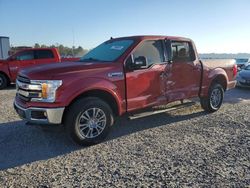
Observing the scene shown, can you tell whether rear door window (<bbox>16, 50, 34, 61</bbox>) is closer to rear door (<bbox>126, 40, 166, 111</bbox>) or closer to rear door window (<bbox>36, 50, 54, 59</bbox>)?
rear door window (<bbox>36, 50, 54, 59</bbox>)

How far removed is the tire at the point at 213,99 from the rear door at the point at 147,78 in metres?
1.78

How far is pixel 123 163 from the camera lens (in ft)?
14.0

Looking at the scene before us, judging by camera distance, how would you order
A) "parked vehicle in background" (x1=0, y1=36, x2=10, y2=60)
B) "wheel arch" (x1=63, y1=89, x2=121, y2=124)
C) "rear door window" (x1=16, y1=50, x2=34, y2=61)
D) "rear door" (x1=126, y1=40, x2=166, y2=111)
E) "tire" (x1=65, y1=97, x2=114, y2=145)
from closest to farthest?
"tire" (x1=65, y1=97, x2=114, y2=145) < "wheel arch" (x1=63, y1=89, x2=121, y2=124) < "rear door" (x1=126, y1=40, x2=166, y2=111) < "rear door window" (x1=16, y1=50, x2=34, y2=61) < "parked vehicle in background" (x1=0, y1=36, x2=10, y2=60)

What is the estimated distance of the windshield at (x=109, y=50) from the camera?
564 cm

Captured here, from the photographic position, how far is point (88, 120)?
499 centimetres

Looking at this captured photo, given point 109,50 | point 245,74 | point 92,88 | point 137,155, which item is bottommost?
point 137,155

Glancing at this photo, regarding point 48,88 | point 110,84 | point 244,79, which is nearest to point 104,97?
point 110,84

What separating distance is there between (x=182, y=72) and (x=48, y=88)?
3.17 metres

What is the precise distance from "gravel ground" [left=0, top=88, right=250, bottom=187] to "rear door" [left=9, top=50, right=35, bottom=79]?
7.24m

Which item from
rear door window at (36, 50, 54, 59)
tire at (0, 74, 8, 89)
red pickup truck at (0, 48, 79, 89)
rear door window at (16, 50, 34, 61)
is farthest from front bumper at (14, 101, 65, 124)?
rear door window at (36, 50, 54, 59)

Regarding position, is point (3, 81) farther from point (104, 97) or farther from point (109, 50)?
point (104, 97)

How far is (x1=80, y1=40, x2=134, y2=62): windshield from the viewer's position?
5.64 metres

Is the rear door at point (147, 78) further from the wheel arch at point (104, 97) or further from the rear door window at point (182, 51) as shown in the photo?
the rear door window at point (182, 51)

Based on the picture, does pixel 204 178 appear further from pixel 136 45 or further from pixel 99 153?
pixel 136 45
